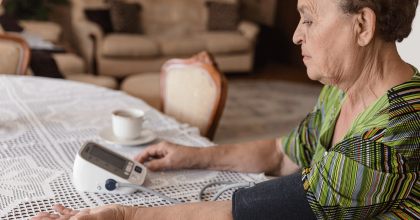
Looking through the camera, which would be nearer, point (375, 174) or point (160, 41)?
point (375, 174)

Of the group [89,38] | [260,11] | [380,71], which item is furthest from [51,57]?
[260,11]

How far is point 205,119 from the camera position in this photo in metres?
1.67

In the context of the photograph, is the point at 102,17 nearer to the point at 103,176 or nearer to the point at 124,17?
the point at 124,17

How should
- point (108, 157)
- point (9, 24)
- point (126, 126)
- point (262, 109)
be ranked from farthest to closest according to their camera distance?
point (262, 109) → point (9, 24) → point (126, 126) → point (108, 157)

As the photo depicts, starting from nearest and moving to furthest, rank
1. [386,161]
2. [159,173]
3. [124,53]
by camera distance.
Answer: [386,161] < [159,173] < [124,53]

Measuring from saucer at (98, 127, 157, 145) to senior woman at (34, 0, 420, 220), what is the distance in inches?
15.0

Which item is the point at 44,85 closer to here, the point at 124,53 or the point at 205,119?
the point at 205,119

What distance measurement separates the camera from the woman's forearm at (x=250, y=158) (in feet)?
3.37

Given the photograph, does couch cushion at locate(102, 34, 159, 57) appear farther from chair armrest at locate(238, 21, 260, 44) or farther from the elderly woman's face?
the elderly woman's face

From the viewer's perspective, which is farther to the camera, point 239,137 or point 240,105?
point 240,105

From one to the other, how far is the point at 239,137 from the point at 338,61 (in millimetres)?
2393

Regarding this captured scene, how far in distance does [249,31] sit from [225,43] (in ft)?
1.42

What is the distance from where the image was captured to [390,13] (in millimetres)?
722

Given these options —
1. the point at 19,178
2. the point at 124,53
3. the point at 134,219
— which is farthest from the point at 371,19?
the point at 124,53
